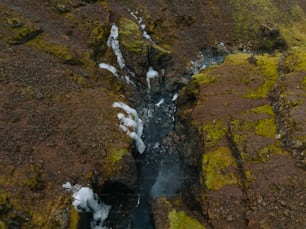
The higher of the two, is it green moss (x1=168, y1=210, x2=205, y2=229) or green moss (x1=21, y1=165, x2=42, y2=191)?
green moss (x1=21, y1=165, x2=42, y2=191)

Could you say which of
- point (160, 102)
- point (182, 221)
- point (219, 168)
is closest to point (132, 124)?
point (160, 102)

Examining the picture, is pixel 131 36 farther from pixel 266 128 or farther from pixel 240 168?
pixel 240 168

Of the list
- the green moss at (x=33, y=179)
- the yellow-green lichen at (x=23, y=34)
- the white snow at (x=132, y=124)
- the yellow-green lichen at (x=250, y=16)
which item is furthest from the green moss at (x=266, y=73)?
the yellow-green lichen at (x=23, y=34)

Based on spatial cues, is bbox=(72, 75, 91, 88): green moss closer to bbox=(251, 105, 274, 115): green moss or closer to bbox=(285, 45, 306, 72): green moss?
bbox=(251, 105, 274, 115): green moss

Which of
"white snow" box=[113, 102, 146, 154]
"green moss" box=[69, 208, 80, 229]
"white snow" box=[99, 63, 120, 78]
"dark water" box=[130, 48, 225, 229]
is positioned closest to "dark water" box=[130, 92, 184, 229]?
"dark water" box=[130, 48, 225, 229]

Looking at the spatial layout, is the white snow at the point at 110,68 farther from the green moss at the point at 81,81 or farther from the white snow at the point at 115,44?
the green moss at the point at 81,81
